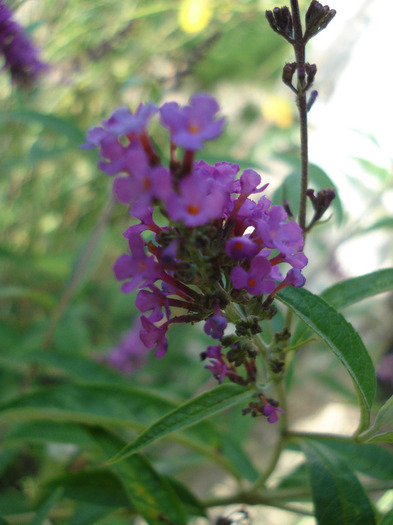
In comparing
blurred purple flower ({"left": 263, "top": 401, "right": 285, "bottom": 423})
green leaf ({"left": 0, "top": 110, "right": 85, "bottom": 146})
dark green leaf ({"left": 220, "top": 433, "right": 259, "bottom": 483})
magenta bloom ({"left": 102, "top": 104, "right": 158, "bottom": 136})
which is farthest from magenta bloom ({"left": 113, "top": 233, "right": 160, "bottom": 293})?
green leaf ({"left": 0, "top": 110, "right": 85, "bottom": 146})

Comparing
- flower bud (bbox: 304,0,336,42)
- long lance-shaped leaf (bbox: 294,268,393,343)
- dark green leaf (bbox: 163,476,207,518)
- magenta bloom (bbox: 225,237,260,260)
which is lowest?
dark green leaf (bbox: 163,476,207,518)

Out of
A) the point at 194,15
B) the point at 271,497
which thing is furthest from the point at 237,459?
the point at 194,15

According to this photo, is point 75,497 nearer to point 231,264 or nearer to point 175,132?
point 231,264

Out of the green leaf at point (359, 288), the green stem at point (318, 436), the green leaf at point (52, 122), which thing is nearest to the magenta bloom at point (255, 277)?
the green leaf at point (359, 288)

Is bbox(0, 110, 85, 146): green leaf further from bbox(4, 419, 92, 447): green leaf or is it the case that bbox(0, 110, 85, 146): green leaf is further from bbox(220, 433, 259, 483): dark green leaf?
bbox(220, 433, 259, 483): dark green leaf

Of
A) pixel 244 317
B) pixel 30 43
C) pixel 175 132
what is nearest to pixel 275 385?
pixel 244 317

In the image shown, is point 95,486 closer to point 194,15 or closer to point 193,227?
point 193,227

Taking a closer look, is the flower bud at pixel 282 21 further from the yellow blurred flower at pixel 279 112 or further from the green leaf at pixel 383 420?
the yellow blurred flower at pixel 279 112
